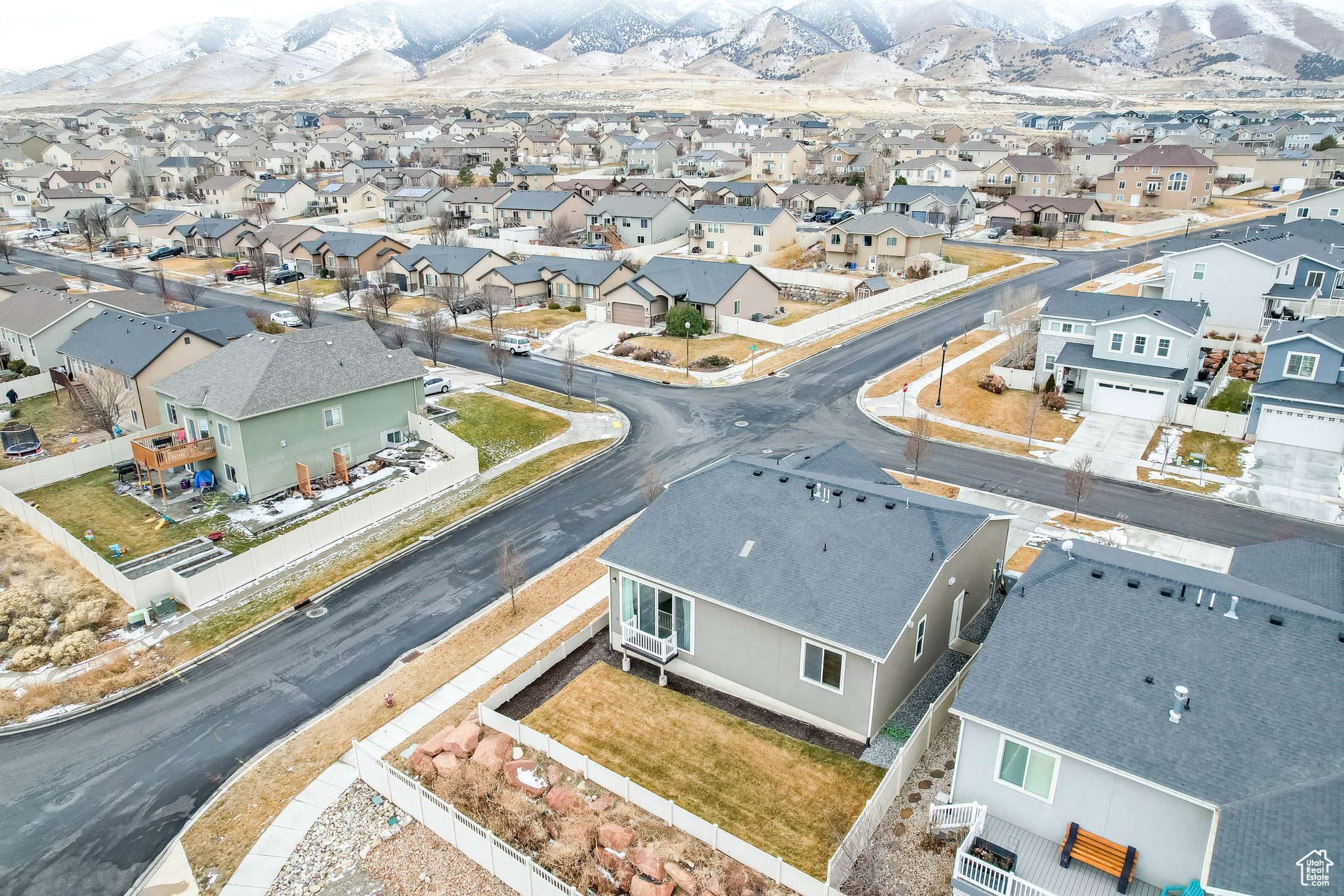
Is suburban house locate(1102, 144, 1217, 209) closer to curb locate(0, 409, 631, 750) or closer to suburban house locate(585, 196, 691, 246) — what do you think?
suburban house locate(585, 196, 691, 246)

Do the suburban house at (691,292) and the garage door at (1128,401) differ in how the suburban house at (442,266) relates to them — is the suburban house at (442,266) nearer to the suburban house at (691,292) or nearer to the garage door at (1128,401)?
the suburban house at (691,292)

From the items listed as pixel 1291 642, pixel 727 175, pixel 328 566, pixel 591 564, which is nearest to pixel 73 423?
pixel 328 566

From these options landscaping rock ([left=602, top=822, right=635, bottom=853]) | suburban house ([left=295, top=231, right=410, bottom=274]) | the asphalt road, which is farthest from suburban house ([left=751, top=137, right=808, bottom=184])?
landscaping rock ([left=602, top=822, right=635, bottom=853])

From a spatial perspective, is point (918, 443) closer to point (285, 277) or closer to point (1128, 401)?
point (1128, 401)

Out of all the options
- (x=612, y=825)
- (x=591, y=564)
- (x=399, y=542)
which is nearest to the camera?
(x=612, y=825)

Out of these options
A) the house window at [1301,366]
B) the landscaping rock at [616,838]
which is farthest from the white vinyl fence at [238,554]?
the house window at [1301,366]

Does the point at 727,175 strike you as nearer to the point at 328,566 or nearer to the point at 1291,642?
the point at 328,566

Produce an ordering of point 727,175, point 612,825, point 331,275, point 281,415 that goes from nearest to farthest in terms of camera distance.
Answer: point 612,825 → point 281,415 → point 331,275 → point 727,175

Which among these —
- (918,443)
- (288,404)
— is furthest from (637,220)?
(918,443)
